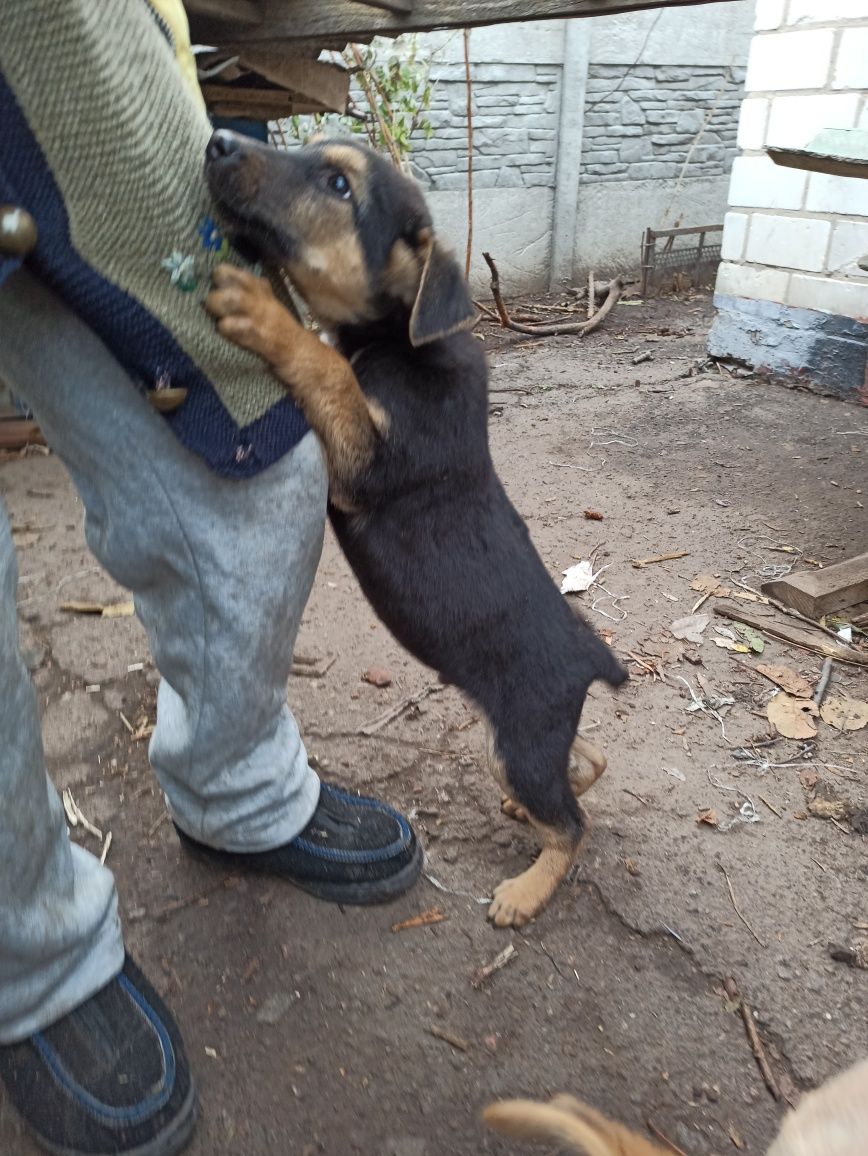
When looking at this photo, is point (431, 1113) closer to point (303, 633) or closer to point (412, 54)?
point (303, 633)

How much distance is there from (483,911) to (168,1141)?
91 centimetres

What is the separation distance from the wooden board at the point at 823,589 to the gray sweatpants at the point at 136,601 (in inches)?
99.6

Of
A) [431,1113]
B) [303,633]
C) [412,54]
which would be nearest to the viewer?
[431,1113]

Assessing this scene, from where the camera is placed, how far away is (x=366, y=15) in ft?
7.64

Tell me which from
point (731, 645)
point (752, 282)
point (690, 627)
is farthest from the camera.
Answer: point (752, 282)

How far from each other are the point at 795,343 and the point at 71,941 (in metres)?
6.35

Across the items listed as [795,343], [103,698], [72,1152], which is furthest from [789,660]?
[795,343]

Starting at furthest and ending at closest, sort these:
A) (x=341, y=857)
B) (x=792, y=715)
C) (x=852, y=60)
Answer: (x=852, y=60)
(x=792, y=715)
(x=341, y=857)

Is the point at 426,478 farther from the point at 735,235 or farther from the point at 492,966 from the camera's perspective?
the point at 735,235

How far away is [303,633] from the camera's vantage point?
3.60 metres

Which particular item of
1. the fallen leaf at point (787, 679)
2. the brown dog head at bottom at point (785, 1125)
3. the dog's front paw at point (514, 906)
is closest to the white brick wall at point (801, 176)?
the fallen leaf at point (787, 679)

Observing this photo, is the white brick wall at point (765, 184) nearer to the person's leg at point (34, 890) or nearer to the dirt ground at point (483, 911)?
the dirt ground at point (483, 911)

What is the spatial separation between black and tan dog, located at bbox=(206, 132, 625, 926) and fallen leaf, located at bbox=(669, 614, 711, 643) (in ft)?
4.23

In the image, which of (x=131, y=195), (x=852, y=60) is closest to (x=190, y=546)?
(x=131, y=195)
